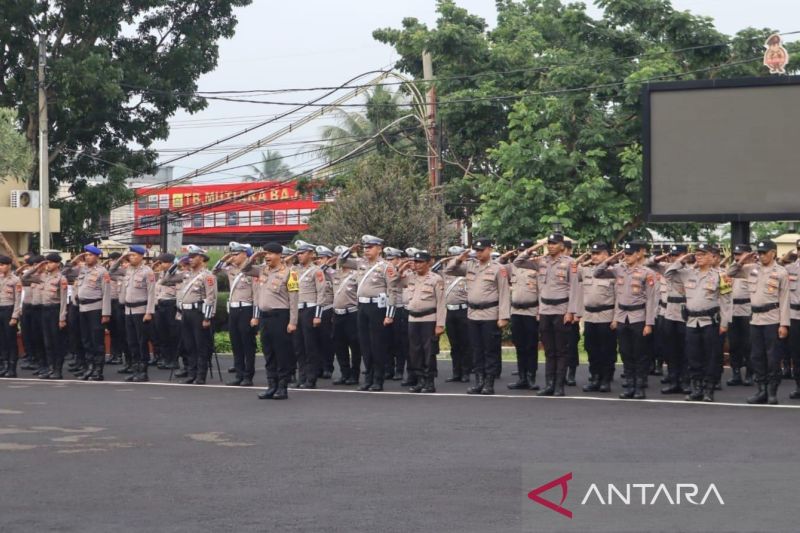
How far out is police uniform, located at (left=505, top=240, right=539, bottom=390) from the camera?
15141 mm

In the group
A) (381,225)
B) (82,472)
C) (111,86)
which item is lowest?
(82,472)

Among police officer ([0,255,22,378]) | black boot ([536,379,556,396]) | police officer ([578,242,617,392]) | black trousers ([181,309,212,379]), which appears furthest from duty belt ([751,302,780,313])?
police officer ([0,255,22,378])

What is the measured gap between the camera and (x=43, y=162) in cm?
2823

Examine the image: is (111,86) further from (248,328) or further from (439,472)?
(439,472)

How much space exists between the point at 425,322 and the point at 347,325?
1.76 metres

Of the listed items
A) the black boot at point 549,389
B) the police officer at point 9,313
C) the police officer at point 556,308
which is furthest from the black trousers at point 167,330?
the black boot at point 549,389

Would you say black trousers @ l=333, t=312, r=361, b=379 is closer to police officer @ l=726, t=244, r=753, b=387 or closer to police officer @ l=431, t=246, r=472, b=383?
police officer @ l=431, t=246, r=472, b=383

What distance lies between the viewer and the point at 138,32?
3356 cm

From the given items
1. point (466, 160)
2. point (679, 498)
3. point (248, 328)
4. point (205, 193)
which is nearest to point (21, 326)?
point (248, 328)

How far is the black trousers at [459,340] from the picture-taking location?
1641cm

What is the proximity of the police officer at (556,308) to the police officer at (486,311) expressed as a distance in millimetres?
452

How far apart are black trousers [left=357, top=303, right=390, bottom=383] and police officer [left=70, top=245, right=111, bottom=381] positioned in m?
3.86

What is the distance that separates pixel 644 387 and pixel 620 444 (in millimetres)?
3978

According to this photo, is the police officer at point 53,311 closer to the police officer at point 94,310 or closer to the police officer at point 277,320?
the police officer at point 94,310
